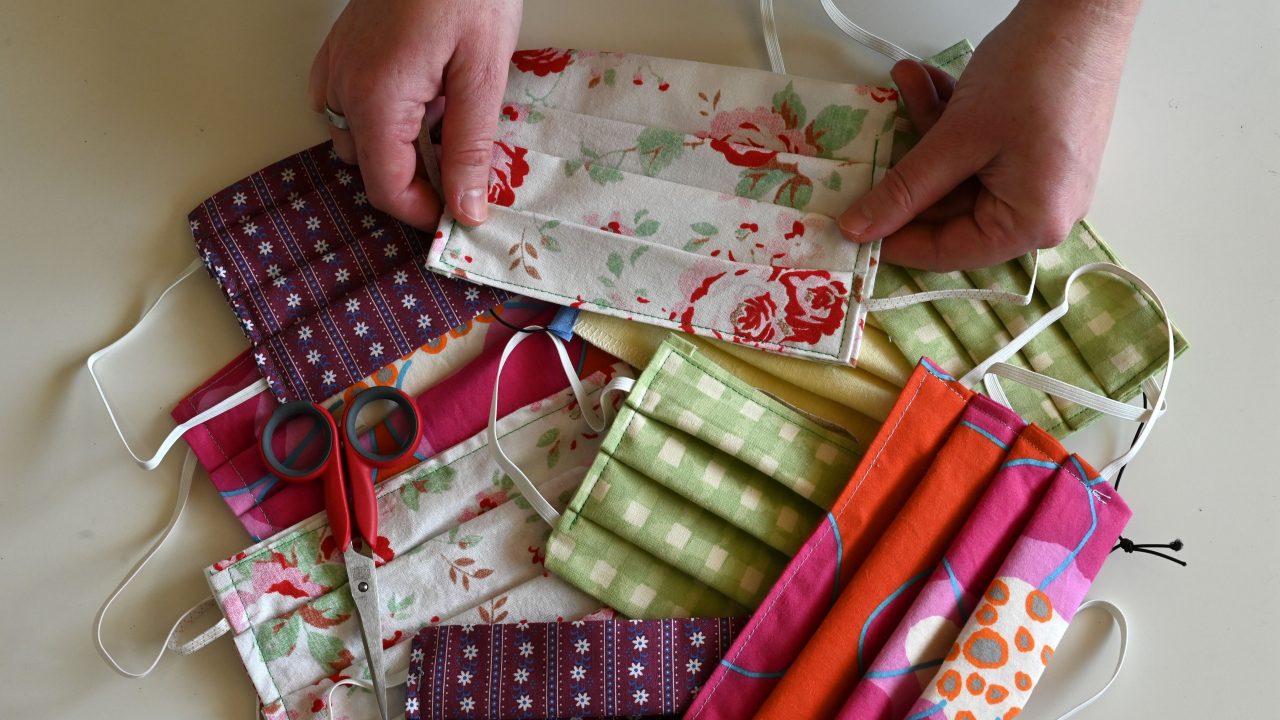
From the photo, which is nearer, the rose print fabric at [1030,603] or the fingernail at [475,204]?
the rose print fabric at [1030,603]

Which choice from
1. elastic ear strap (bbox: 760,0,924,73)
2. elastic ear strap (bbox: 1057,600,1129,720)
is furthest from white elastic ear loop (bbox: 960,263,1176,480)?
elastic ear strap (bbox: 760,0,924,73)

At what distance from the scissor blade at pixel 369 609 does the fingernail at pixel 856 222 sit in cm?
74

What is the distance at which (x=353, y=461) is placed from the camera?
1229mm

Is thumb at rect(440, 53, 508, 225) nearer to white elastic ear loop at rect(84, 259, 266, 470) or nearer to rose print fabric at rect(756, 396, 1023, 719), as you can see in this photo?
white elastic ear loop at rect(84, 259, 266, 470)

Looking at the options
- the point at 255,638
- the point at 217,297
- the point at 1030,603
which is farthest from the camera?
the point at 217,297

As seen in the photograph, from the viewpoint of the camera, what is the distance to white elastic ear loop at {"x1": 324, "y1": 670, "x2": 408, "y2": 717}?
1191 mm

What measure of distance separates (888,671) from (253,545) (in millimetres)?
816

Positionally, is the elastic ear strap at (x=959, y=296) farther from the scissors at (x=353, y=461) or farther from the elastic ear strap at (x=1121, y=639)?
the scissors at (x=353, y=461)

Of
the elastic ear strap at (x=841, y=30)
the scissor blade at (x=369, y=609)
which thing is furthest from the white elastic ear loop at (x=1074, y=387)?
the scissor blade at (x=369, y=609)

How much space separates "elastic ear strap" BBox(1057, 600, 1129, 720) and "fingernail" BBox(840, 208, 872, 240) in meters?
0.58

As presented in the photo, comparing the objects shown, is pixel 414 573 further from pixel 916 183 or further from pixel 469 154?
pixel 916 183

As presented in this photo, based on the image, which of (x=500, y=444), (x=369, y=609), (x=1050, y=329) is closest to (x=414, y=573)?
(x=369, y=609)

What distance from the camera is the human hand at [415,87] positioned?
3.75 ft

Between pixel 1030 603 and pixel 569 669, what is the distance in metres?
0.56
